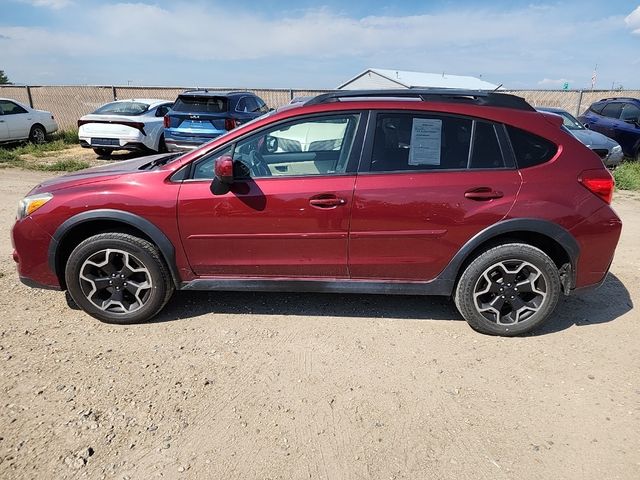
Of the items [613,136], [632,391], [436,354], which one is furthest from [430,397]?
[613,136]

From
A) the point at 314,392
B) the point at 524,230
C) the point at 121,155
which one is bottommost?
the point at 121,155

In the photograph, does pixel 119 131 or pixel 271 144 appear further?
pixel 119 131

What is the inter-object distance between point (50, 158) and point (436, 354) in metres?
12.4

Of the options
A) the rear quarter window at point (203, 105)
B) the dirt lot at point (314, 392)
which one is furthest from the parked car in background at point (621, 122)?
the dirt lot at point (314, 392)

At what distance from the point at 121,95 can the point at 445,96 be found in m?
16.3

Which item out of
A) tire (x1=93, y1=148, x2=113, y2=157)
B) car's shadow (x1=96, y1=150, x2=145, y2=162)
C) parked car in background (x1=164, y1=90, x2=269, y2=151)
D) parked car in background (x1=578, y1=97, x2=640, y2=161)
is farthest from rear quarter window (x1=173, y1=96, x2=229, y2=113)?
parked car in background (x1=578, y1=97, x2=640, y2=161)

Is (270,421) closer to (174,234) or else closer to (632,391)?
(174,234)

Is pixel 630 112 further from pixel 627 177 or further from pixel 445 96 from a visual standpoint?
pixel 445 96

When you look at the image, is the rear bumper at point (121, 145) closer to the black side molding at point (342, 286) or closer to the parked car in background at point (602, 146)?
the black side molding at point (342, 286)

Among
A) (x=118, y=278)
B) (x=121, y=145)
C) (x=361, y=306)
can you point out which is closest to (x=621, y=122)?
(x=361, y=306)

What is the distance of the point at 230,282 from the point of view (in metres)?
3.55

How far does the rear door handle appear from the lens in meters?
3.28

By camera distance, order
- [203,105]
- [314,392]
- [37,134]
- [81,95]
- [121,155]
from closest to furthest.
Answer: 1. [314,392]
2. [203,105]
3. [121,155]
4. [37,134]
5. [81,95]

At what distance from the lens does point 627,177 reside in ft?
31.5
